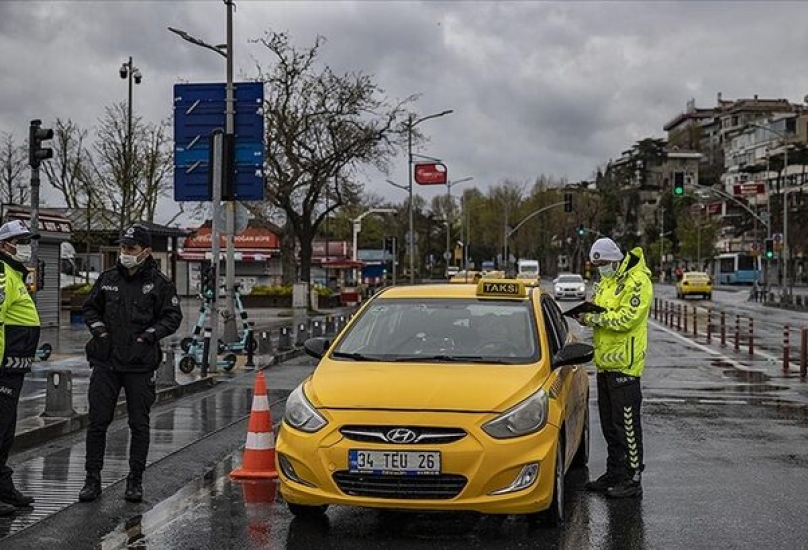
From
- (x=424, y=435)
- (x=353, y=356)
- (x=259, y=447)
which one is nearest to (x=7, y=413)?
(x=259, y=447)

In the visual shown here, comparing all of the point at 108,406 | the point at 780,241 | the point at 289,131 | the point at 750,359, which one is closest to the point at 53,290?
the point at 289,131

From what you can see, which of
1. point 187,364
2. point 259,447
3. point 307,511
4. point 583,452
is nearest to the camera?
point 307,511

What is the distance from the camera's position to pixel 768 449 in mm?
10047

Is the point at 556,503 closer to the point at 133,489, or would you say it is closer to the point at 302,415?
the point at 302,415

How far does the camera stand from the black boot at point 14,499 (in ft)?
23.8

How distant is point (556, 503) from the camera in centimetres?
662

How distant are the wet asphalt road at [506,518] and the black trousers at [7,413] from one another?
0.50 meters

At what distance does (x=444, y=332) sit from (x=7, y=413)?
10.2ft

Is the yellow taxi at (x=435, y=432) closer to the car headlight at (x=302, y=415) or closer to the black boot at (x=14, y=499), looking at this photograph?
the car headlight at (x=302, y=415)

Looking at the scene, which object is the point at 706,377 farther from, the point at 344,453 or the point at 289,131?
the point at 289,131

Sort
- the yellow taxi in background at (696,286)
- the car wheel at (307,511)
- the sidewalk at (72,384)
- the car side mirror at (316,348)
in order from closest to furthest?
the car wheel at (307,511), the car side mirror at (316,348), the sidewalk at (72,384), the yellow taxi in background at (696,286)

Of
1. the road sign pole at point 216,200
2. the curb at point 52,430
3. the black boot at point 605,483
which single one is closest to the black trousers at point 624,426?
the black boot at point 605,483

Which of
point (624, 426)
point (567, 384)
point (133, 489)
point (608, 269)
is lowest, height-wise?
point (133, 489)

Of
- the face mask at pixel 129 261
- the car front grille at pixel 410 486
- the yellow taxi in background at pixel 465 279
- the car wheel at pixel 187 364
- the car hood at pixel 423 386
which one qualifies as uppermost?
the face mask at pixel 129 261
